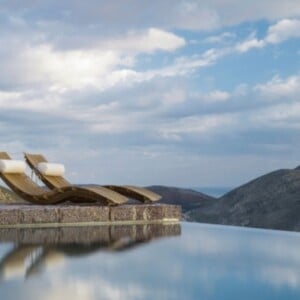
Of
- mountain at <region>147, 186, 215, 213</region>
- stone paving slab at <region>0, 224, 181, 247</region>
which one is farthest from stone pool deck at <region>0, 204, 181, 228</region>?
mountain at <region>147, 186, 215, 213</region>

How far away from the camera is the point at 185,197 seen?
26.0 meters

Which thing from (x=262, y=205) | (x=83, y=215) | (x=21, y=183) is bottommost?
(x=83, y=215)

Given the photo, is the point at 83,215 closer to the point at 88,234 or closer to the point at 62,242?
the point at 88,234

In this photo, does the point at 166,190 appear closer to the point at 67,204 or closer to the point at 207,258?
the point at 67,204

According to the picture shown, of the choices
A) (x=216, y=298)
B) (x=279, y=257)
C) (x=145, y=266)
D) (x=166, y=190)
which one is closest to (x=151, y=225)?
(x=279, y=257)

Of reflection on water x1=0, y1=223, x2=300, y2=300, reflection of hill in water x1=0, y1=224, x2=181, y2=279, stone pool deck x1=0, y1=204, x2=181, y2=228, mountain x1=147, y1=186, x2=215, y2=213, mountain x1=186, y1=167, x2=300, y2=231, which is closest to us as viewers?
reflection on water x1=0, y1=223, x2=300, y2=300

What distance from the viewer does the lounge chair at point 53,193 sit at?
14.9 metres

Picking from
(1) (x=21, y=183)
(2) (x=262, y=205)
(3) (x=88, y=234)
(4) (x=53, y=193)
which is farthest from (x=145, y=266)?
(2) (x=262, y=205)

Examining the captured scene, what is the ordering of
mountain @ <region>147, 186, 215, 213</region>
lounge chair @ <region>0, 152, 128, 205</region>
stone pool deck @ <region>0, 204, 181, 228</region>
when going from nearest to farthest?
stone pool deck @ <region>0, 204, 181, 228</region> < lounge chair @ <region>0, 152, 128, 205</region> < mountain @ <region>147, 186, 215, 213</region>

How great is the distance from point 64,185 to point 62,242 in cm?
701

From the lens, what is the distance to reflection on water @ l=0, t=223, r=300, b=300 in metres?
6.27

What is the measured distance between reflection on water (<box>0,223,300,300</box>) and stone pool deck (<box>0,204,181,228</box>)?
45.8 inches

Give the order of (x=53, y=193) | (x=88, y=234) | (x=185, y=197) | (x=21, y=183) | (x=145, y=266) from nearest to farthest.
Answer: (x=145, y=266), (x=88, y=234), (x=53, y=193), (x=21, y=183), (x=185, y=197)

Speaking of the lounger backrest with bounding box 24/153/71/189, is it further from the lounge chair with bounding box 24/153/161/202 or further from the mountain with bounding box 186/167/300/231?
the mountain with bounding box 186/167/300/231
